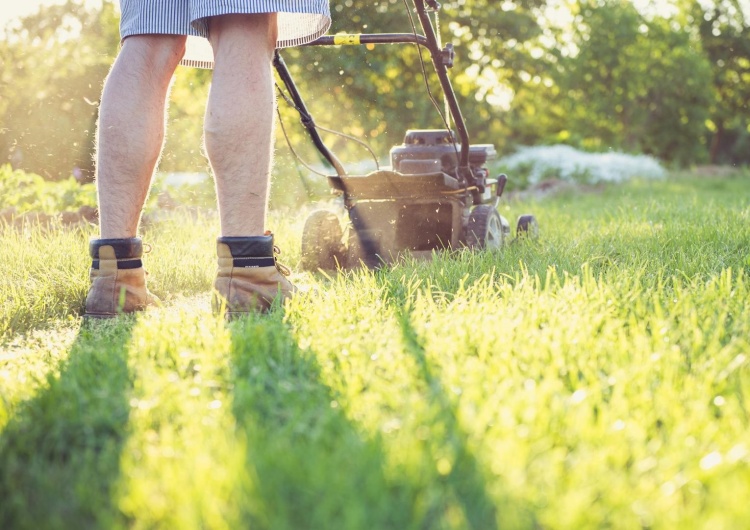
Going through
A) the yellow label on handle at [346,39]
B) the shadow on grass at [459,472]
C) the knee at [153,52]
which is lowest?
the shadow on grass at [459,472]

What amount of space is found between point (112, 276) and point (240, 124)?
0.53 meters

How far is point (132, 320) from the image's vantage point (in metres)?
2.08

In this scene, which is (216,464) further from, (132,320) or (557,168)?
(557,168)

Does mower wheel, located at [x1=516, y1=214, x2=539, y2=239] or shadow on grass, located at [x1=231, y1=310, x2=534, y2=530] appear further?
mower wheel, located at [x1=516, y1=214, x2=539, y2=239]

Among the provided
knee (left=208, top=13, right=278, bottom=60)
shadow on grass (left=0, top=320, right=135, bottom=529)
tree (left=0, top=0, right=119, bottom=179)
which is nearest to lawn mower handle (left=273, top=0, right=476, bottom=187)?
knee (left=208, top=13, right=278, bottom=60)

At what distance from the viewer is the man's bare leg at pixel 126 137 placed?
215 centimetres

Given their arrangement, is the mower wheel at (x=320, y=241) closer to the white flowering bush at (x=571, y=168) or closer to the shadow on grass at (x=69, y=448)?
the shadow on grass at (x=69, y=448)

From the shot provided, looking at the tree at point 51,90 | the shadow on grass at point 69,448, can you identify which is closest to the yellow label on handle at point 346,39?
the shadow on grass at point 69,448

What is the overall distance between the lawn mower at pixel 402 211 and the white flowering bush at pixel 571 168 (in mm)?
6034

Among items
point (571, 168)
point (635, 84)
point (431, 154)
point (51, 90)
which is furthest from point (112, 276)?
point (635, 84)

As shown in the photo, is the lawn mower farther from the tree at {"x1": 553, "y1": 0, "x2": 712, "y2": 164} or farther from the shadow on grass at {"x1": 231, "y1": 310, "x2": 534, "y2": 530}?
the tree at {"x1": 553, "y1": 0, "x2": 712, "y2": 164}

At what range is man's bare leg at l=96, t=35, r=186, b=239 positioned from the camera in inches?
84.7

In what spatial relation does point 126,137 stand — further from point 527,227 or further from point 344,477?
point 527,227

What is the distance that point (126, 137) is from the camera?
215 centimetres
